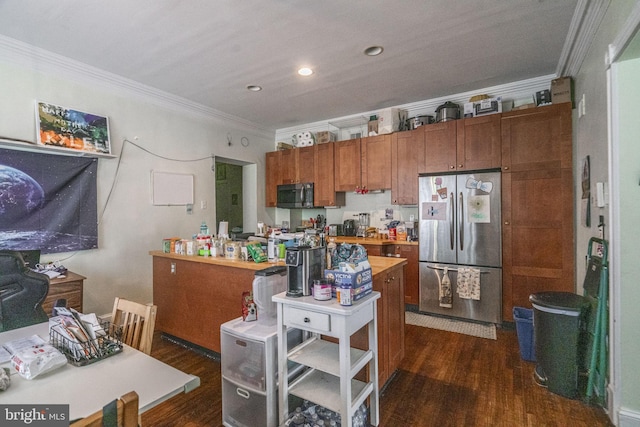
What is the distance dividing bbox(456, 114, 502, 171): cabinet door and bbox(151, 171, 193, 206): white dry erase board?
3640 mm

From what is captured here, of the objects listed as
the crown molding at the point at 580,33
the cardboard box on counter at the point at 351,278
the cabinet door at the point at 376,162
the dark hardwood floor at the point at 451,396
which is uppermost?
the crown molding at the point at 580,33

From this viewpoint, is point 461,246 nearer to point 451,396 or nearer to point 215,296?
point 451,396

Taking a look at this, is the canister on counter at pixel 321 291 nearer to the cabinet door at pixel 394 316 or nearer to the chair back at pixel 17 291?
the cabinet door at pixel 394 316

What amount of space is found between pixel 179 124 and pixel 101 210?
5.02ft

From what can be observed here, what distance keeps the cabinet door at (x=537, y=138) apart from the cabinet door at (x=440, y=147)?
545mm

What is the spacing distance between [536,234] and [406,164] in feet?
5.62

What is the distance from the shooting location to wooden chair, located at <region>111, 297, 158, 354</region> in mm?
1544

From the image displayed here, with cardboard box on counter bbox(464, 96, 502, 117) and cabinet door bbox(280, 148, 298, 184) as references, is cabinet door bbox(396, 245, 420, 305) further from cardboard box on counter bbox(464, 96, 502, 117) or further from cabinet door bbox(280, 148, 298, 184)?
cabinet door bbox(280, 148, 298, 184)

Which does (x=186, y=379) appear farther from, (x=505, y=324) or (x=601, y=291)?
(x=505, y=324)

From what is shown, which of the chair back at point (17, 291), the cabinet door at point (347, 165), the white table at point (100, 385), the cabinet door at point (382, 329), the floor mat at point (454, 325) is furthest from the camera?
the cabinet door at point (347, 165)

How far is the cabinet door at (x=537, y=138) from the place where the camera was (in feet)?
10.1

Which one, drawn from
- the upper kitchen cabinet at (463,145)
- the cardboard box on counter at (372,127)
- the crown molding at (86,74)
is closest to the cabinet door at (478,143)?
the upper kitchen cabinet at (463,145)

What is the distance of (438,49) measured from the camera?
2.83 m

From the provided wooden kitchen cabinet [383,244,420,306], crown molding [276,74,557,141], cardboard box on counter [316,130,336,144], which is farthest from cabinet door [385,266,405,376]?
cardboard box on counter [316,130,336,144]
